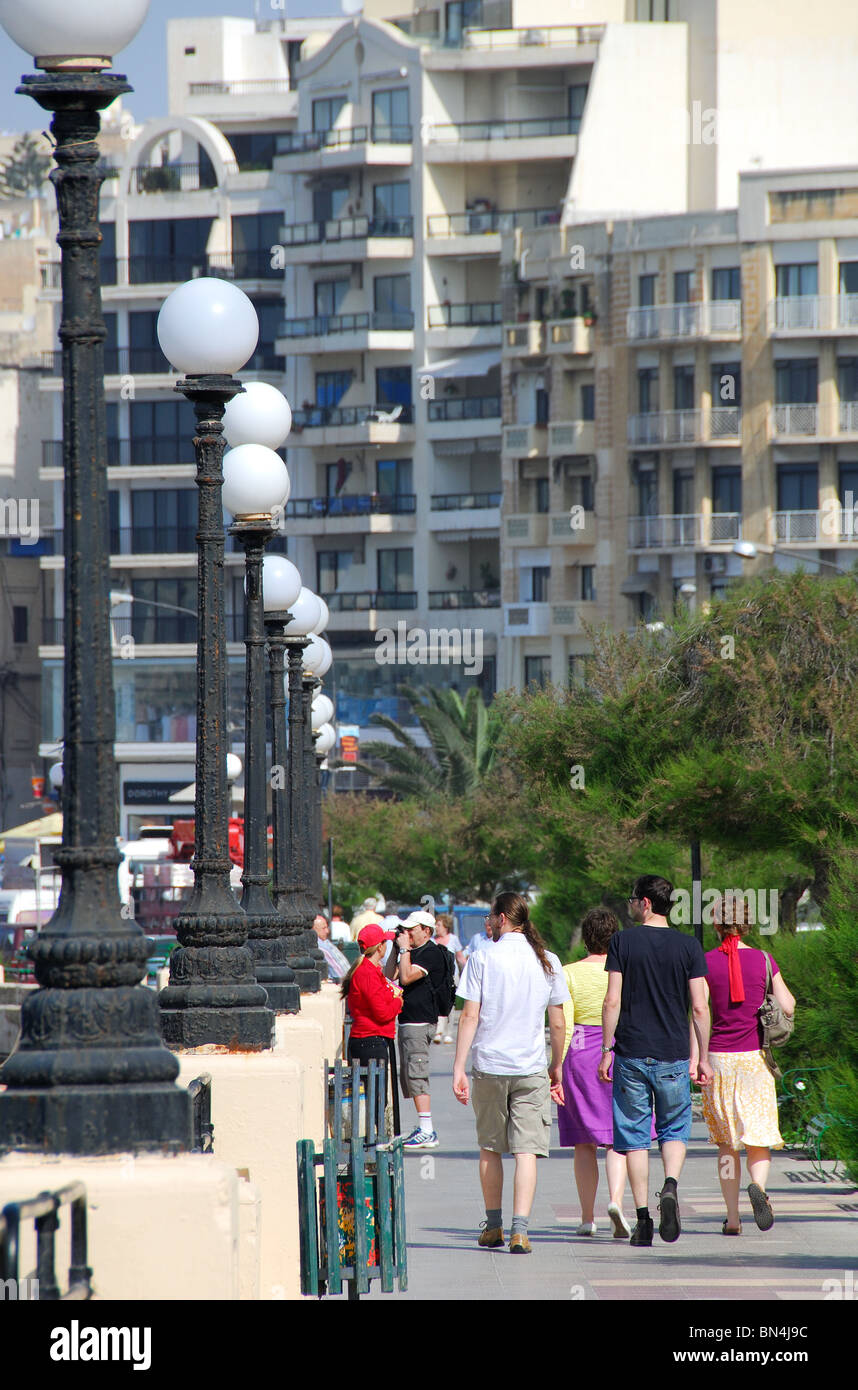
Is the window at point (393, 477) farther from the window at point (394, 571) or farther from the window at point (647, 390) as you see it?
the window at point (647, 390)

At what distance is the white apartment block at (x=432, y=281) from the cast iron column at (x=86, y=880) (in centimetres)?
5431

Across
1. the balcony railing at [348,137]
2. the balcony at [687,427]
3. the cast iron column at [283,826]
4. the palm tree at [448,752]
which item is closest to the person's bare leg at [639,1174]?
the cast iron column at [283,826]

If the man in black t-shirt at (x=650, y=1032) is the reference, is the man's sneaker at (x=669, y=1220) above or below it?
below

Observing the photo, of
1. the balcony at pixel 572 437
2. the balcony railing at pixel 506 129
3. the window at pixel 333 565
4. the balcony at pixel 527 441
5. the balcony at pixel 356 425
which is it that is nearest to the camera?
the balcony at pixel 572 437

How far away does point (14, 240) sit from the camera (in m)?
94.2

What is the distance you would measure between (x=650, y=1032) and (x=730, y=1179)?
0.90 metres

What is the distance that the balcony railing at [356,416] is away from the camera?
71750mm

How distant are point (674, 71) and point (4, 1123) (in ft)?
214

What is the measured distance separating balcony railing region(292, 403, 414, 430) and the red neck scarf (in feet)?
201

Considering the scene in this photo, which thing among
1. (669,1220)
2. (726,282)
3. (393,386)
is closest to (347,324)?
(393,386)

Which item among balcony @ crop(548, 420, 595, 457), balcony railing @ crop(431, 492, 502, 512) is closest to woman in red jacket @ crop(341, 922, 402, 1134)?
balcony @ crop(548, 420, 595, 457)

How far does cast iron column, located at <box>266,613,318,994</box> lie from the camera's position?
16.0 meters
